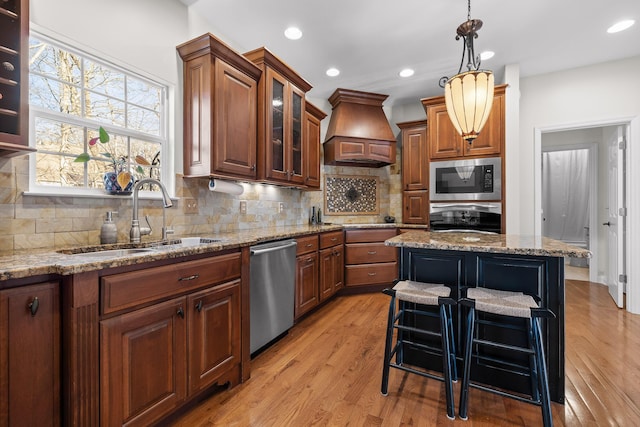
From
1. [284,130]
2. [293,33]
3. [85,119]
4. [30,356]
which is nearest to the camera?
[30,356]

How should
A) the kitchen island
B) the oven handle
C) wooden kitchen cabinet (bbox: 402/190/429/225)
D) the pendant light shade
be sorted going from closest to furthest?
the kitchen island, the pendant light shade, the oven handle, wooden kitchen cabinet (bbox: 402/190/429/225)

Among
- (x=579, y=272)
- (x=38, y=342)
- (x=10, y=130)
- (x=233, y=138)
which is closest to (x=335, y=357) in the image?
(x=38, y=342)

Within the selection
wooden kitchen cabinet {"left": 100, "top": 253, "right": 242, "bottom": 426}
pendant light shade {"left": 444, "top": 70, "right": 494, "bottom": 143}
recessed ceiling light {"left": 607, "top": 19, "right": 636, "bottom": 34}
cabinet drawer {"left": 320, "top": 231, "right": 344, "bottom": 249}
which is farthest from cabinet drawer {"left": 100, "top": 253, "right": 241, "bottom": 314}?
recessed ceiling light {"left": 607, "top": 19, "right": 636, "bottom": 34}

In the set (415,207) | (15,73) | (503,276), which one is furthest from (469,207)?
(15,73)

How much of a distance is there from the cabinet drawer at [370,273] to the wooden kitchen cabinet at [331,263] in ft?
0.42

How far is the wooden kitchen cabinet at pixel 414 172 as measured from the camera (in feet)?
13.9

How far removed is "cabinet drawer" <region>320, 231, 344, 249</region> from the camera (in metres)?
A: 3.29

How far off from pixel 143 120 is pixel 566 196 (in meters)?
7.45

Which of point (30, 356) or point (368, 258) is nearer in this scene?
point (30, 356)

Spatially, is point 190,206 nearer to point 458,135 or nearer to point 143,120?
point 143,120

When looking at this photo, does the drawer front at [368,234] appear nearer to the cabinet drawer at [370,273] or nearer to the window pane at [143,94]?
the cabinet drawer at [370,273]

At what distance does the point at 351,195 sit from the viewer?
181 inches

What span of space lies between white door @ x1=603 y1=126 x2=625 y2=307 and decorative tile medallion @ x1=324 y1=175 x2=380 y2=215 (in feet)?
9.25

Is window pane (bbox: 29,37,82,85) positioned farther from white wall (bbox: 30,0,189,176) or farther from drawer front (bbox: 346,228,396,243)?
drawer front (bbox: 346,228,396,243)
